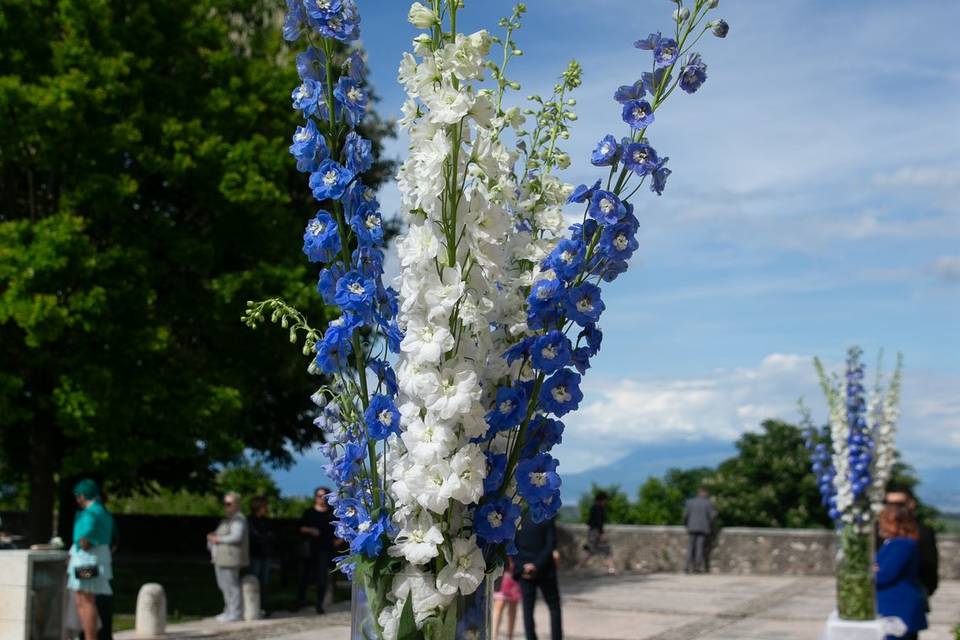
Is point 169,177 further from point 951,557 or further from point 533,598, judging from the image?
point 951,557

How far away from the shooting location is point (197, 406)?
1845 cm

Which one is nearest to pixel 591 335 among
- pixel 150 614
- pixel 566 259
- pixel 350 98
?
pixel 566 259

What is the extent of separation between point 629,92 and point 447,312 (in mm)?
664

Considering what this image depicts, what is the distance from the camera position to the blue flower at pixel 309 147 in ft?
9.07

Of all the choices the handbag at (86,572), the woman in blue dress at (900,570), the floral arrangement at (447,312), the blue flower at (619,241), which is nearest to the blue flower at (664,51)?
the floral arrangement at (447,312)

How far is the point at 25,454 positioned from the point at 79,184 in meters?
6.06

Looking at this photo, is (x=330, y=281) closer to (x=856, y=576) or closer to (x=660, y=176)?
(x=660, y=176)

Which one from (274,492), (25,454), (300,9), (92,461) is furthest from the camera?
(274,492)

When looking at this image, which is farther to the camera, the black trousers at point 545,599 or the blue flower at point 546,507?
the black trousers at point 545,599

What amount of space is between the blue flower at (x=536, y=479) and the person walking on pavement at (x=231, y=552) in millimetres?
13817

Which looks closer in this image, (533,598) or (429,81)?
(429,81)

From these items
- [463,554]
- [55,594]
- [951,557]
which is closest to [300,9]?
[463,554]

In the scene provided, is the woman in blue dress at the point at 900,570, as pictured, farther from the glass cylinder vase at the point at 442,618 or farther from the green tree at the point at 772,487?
the green tree at the point at 772,487

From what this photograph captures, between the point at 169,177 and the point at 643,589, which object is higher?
the point at 169,177
